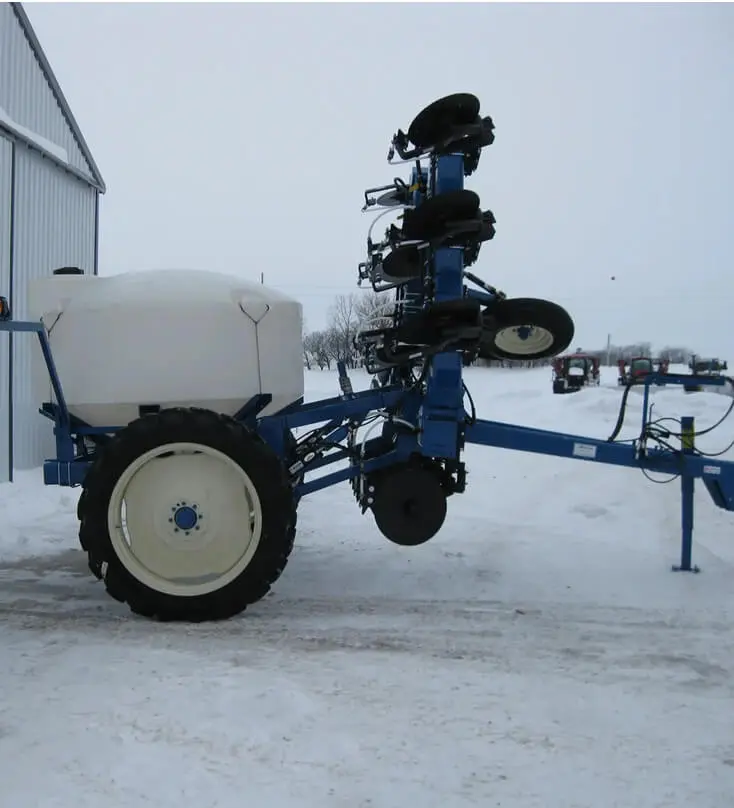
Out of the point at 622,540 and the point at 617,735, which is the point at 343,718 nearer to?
the point at 617,735

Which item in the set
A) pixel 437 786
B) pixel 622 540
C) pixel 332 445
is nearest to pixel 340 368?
pixel 332 445

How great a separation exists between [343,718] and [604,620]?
73.5 inches

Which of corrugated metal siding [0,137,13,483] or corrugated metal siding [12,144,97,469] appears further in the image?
corrugated metal siding [12,144,97,469]

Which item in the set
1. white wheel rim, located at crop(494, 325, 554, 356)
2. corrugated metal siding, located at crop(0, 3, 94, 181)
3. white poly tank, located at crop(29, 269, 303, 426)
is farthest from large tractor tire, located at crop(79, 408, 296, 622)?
corrugated metal siding, located at crop(0, 3, 94, 181)

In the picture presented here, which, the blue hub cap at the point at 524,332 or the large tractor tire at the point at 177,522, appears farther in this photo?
the blue hub cap at the point at 524,332

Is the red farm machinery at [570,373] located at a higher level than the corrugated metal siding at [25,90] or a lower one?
lower

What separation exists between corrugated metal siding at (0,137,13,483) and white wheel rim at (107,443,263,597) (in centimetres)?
515

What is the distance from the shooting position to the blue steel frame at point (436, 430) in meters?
4.56

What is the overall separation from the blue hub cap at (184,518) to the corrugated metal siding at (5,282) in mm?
5299

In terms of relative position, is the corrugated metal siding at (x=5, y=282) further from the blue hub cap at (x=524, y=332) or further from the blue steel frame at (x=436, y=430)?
the blue hub cap at (x=524, y=332)

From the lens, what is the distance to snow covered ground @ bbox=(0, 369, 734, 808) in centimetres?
252

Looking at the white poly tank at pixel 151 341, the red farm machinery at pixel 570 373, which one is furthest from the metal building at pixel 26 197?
the red farm machinery at pixel 570 373

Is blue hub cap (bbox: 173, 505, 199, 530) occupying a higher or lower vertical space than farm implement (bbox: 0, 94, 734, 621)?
lower

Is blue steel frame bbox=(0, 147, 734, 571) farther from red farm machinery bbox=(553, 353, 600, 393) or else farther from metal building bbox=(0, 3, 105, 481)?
red farm machinery bbox=(553, 353, 600, 393)
